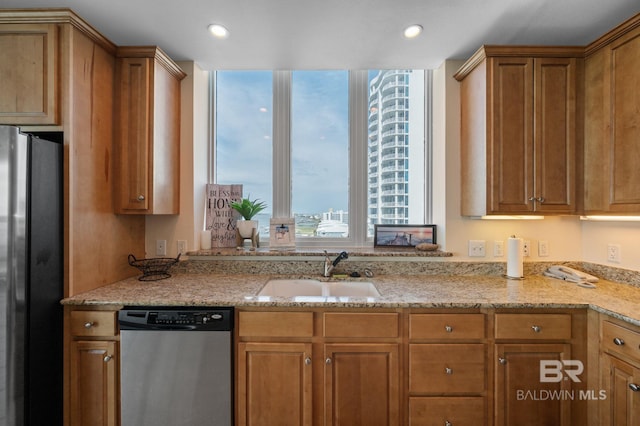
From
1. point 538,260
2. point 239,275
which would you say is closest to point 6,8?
point 239,275

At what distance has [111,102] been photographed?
6.00 feet

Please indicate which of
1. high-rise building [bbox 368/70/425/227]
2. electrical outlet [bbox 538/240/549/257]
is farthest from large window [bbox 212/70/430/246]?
electrical outlet [bbox 538/240/549/257]

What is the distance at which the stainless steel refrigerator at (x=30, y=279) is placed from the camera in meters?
1.31

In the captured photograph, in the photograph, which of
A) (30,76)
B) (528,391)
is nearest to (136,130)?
(30,76)

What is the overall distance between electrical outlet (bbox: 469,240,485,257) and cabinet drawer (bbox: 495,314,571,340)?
0.64 meters

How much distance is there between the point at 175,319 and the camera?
1.48 metres

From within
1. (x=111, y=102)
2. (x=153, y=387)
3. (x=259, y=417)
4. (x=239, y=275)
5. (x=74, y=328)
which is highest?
(x=111, y=102)

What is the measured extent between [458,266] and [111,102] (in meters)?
2.59

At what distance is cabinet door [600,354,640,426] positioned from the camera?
4.13 feet

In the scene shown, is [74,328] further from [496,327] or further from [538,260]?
[538,260]

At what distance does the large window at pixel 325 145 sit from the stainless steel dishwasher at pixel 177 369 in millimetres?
1063

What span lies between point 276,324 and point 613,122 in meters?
2.20

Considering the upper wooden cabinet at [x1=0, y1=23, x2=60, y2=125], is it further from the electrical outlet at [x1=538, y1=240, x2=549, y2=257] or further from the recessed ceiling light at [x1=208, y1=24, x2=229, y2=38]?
the electrical outlet at [x1=538, y1=240, x2=549, y2=257]

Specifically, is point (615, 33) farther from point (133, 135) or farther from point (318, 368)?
point (133, 135)
